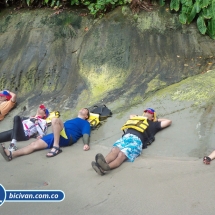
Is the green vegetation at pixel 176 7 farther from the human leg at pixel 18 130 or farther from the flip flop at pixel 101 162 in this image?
the flip flop at pixel 101 162

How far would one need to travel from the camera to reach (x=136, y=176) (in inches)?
187

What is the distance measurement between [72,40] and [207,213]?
670cm

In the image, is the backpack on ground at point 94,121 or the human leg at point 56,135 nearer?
the human leg at point 56,135

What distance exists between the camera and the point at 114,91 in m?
7.95

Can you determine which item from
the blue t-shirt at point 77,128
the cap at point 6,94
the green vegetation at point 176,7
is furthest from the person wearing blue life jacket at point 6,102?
the green vegetation at point 176,7

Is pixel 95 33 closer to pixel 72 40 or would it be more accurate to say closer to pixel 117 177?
pixel 72 40

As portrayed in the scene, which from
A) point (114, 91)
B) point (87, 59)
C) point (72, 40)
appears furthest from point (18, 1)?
point (114, 91)

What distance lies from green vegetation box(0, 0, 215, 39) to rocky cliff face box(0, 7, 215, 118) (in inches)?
7.3

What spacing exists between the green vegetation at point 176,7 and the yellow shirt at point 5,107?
331 cm

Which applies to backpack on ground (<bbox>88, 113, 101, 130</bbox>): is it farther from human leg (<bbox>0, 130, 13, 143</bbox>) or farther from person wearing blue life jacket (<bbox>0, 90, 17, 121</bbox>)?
person wearing blue life jacket (<bbox>0, 90, 17, 121</bbox>)

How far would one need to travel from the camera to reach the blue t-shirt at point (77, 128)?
6.37m

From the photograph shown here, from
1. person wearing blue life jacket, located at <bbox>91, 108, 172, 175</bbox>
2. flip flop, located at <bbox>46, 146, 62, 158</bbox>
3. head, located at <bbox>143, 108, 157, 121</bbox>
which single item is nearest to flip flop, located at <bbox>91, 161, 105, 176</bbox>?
person wearing blue life jacket, located at <bbox>91, 108, 172, 175</bbox>

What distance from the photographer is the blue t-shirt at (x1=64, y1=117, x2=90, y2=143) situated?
6.37 meters

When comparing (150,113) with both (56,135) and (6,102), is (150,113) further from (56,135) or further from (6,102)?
(6,102)
